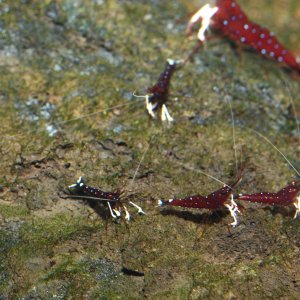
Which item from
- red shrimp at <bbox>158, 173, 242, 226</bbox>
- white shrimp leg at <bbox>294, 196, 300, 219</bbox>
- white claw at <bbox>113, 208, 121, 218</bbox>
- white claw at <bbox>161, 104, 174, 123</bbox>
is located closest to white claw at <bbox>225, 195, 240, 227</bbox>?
red shrimp at <bbox>158, 173, 242, 226</bbox>

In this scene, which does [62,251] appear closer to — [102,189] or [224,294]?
[102,189]

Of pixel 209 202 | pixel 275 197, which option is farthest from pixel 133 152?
pixel 275 197

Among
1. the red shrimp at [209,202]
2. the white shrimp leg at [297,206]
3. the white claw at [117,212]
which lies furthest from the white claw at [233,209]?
the white claw at [117,212]

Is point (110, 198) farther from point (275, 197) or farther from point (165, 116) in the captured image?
point (275, 197)

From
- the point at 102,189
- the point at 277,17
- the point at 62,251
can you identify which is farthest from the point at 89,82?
the point at 277,17

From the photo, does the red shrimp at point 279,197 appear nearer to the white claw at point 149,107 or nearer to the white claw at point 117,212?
the white claw at point 117,212

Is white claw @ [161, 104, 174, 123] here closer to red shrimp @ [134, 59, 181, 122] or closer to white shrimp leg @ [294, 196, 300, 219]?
red shrimp @ [134, 59, 181, 122]
